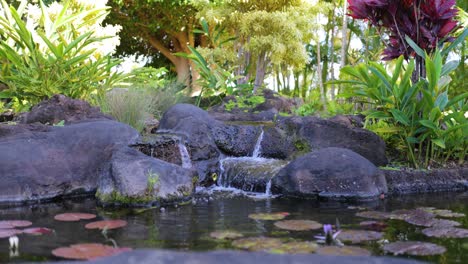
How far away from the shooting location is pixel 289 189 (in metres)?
4.48

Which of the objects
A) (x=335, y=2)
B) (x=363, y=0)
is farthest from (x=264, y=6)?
(x=363, y=0)

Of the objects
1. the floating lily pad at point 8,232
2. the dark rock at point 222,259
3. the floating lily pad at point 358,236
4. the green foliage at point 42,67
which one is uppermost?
the green foliage at point 42,67

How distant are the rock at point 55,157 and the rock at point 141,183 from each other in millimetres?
189

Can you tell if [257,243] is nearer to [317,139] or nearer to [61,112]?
[317,139]

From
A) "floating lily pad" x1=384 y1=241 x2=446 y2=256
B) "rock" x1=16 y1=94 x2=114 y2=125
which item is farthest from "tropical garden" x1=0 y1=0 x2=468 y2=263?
"rock" x1=16 y1=94 x2=114 y2=125

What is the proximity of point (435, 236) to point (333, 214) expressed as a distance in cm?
87

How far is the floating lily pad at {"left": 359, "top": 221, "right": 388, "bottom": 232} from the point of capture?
3.04m

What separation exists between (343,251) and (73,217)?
76.6 inches

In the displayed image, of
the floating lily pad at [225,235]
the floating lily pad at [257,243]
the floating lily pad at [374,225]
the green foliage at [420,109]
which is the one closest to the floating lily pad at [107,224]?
the floating lily pad at [225,235]

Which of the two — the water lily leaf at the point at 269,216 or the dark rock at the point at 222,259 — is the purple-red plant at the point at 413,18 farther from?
the dark rock at the point at 222,259

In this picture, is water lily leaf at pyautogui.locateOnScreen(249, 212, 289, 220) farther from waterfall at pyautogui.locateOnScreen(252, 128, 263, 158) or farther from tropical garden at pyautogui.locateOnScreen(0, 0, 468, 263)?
waterfall at pyautogui.locateOnScreen(252, 128, 263, 158)

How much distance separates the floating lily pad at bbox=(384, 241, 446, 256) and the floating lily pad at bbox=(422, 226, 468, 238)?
301 millimetres

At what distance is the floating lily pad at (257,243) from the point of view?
2463mm

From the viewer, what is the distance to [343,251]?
2.38 m
